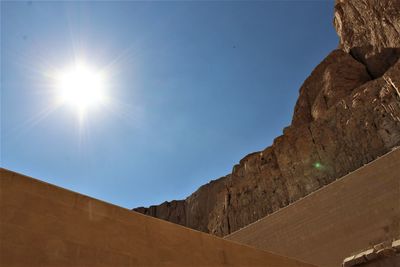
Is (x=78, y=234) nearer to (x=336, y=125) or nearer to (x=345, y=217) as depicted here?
(x=345, y=217)

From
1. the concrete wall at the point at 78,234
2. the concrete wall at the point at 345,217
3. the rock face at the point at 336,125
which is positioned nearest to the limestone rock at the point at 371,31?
the rock face at the point at 336,125

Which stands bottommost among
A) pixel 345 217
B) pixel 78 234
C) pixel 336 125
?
pixel 78 234

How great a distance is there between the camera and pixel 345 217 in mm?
10742

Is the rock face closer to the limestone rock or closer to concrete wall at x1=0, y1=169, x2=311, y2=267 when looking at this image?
the limestone rock

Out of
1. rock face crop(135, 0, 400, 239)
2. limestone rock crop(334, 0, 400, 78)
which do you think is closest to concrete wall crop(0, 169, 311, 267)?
rock face crop(135, 0, 400, 239)

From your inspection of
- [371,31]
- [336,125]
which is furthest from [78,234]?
[371,31]

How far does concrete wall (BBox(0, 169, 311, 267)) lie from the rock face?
13.9m

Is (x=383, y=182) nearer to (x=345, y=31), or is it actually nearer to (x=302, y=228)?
(x=302, y=228)

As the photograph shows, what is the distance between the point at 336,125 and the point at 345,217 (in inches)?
355

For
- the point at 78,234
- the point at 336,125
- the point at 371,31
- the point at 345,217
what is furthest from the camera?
the point at 371,31

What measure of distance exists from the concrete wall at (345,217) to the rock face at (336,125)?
5324mm

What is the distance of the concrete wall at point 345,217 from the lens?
392 inches

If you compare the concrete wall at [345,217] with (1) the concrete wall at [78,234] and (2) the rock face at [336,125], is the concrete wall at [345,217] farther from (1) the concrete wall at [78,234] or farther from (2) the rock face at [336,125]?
(1) the concrete wall at [78,234]

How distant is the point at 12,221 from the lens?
2.79m
